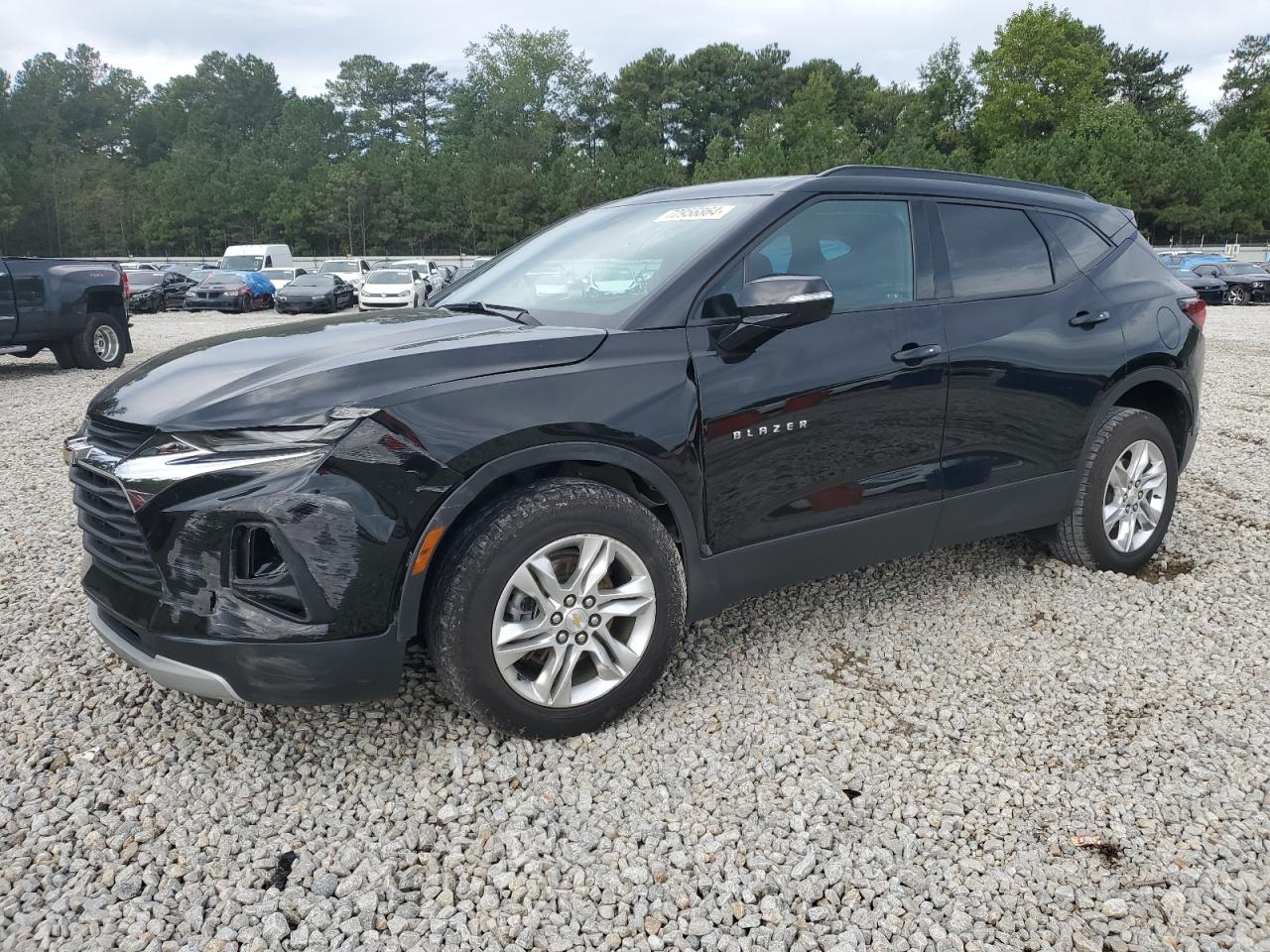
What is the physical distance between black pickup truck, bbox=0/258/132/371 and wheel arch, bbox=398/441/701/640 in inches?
421

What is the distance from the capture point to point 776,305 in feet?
Answer: 9.84

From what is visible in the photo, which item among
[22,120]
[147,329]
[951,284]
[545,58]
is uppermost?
[545,58]

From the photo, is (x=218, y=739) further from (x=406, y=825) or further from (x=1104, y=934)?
(x=1104, y=934)

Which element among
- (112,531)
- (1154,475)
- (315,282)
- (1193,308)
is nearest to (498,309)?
(112,531)

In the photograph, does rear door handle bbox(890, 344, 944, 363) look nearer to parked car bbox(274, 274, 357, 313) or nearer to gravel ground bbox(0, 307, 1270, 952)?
gravel ground bbox(0, 307, 1270, 952)

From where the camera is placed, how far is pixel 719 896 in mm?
2365

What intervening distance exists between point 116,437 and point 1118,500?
13.2 ft

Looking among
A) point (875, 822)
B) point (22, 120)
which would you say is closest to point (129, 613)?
point (875, 822)

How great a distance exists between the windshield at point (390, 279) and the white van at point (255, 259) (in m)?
9.32

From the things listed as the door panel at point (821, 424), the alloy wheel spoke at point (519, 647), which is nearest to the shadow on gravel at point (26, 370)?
the alloy wheel spoke at point (519, 647)

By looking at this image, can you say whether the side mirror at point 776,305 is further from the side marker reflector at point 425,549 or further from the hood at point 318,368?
the side marker reflector at point 425,549

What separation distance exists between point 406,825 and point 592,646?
0.73 metres

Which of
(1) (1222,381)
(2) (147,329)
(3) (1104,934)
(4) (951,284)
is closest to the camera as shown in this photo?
(3) (1104,934)

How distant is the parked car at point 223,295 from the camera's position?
2781cm
